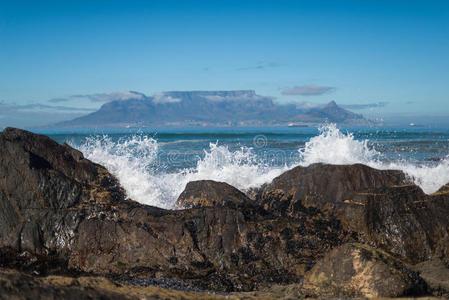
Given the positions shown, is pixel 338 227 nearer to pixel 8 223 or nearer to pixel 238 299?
pixel 238 299

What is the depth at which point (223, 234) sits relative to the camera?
6137mm

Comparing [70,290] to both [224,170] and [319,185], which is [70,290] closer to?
[319,185]

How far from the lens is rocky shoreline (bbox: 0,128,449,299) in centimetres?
465

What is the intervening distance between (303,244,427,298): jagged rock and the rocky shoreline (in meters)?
0.01

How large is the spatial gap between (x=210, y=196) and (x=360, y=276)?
3.74 m

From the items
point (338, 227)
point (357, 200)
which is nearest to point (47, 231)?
point (338, 227)

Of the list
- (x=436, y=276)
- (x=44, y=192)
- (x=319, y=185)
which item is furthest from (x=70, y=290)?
(x=319, y=185)

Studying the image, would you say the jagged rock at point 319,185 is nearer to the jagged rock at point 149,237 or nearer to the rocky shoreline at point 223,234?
the rocky shoreline at point 223,234

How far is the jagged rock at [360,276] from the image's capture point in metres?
4.15

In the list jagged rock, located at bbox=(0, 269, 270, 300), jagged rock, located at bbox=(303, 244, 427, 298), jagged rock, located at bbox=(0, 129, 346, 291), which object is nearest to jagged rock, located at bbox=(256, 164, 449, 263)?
jagged rock, located at bbox=(0, 129, 346, 291)

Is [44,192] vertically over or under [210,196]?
over

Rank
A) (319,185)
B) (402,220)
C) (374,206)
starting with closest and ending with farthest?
(402,220) → (374,206) → (319,185)

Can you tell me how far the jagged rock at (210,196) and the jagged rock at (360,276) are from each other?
2.91 m

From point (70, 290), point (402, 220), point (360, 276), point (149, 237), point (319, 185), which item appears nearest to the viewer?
point (70, 290)
